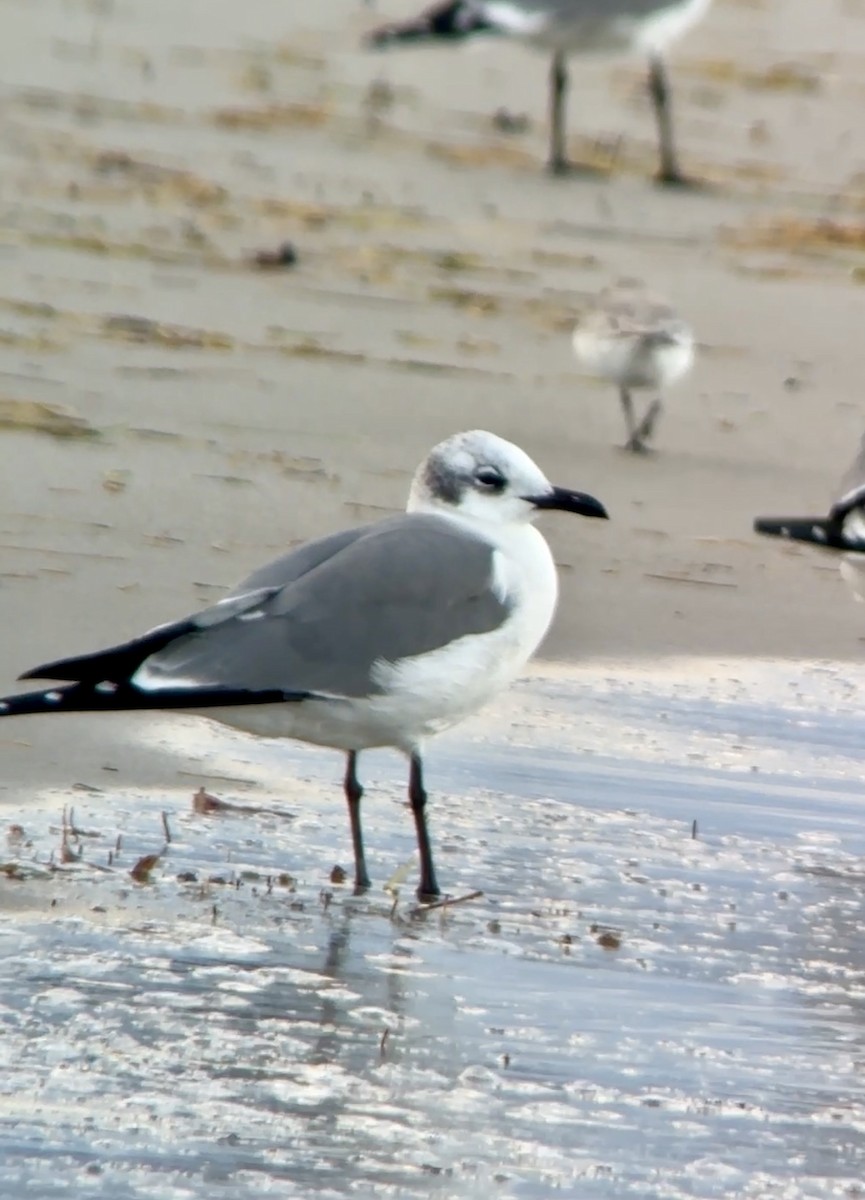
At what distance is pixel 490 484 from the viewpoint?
5527 millimetres

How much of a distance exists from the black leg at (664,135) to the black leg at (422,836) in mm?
7622

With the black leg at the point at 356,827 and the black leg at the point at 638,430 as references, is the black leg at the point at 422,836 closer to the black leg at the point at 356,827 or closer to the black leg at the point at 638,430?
the black leg at the point at 356,827

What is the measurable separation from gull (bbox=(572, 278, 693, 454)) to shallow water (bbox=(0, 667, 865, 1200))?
2.93 metres

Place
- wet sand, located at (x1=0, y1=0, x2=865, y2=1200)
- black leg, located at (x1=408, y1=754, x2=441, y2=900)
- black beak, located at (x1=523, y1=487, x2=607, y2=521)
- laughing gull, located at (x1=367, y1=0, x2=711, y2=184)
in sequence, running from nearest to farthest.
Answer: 1. wet sand, located at (x1=0, y1=0, x2=865, y2=1200)
2. black leg, located at (x1=408, y1=754, x2=441, y2=900)
3. black beak, located at (x1=523, y1=487, x2=607, y2=521)
4. laughing gull, located at (x1=367, y1=0, x2=711, y2=184)

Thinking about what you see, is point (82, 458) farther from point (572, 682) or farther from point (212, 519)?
point (572, 682)

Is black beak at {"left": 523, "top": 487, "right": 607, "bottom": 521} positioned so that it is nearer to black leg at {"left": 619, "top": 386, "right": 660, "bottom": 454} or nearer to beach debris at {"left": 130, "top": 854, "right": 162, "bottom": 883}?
beach debris at {"left": 130, "top": 854, "right": 162, "bottom": 883}

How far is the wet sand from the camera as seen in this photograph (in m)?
4.18

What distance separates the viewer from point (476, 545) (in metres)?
5.39

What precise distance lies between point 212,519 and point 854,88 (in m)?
8.09

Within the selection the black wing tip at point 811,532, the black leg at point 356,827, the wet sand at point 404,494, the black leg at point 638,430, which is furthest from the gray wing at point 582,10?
the black leg at point 356,827

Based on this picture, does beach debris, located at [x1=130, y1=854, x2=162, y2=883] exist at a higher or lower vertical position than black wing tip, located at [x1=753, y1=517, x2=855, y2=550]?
lower

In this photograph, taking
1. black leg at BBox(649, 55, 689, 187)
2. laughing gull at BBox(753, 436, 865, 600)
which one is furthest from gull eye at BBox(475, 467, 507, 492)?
black leg at BBox(649, 55, 689, 187)

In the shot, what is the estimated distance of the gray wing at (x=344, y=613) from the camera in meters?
5.08

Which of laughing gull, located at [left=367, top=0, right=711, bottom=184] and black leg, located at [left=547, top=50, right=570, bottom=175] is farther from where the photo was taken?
laughing gull, located at [left=367, top=0, right=711, bottom=184]
